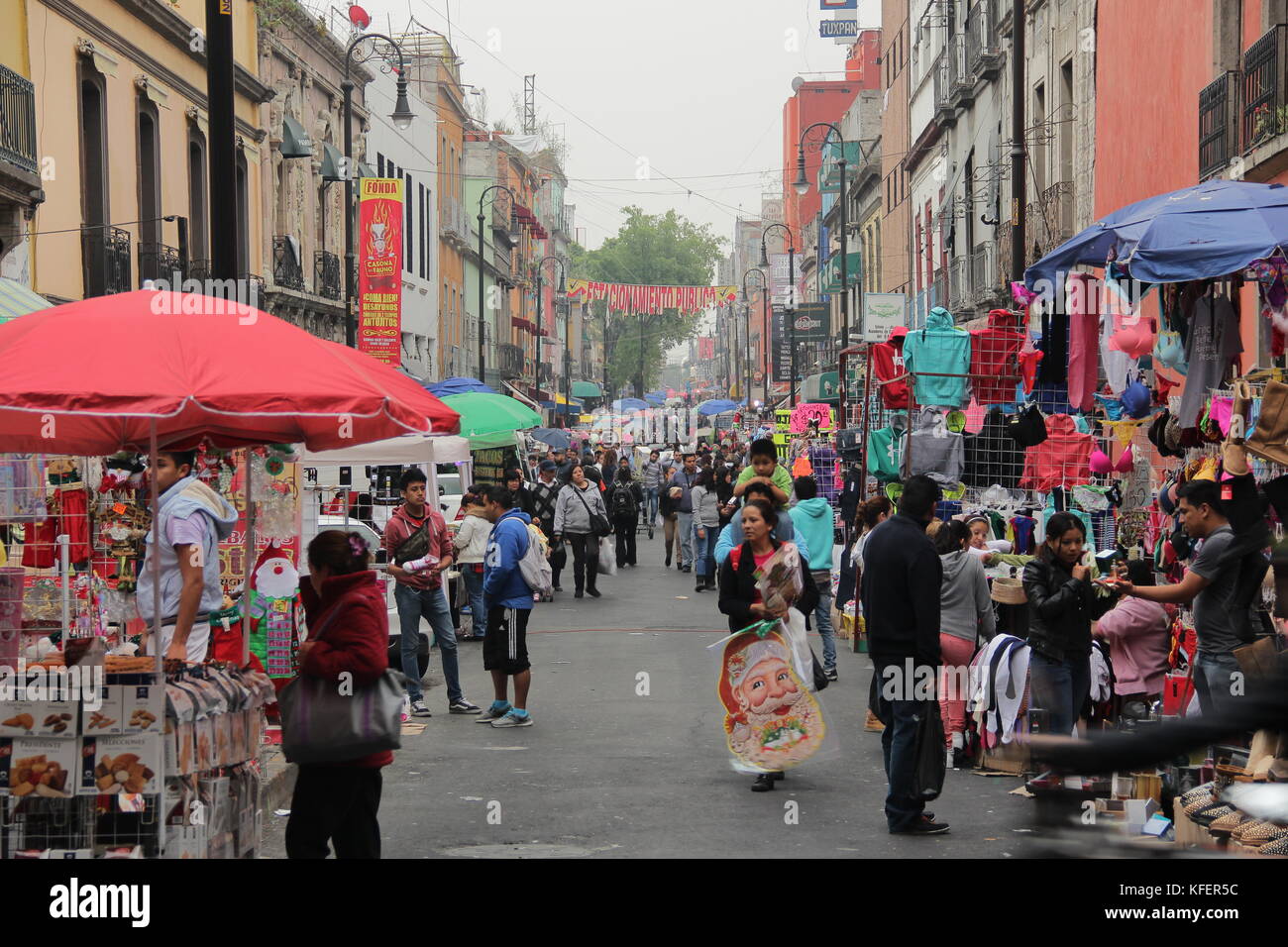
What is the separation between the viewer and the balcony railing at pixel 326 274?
3481cm

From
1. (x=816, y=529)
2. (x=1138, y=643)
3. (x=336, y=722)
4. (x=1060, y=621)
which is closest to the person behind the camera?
(x=336, y=722)

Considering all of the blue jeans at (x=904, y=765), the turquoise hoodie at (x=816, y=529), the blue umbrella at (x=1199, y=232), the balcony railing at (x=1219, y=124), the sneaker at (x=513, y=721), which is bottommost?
the sneaker at (x=513, y=721)

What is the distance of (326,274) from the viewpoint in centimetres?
3516


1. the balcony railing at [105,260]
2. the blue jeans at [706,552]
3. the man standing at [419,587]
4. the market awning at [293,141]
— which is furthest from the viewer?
the market awning at [293,141]

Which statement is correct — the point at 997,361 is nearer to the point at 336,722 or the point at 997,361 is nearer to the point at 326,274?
the point at 336,722

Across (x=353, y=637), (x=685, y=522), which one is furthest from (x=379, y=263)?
(x=353, y=637)

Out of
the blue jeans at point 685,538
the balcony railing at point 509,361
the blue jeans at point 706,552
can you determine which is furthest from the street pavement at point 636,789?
the balcony railing at point 509,361

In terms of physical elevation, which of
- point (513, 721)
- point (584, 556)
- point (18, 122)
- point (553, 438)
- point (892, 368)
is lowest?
point (513, 721)

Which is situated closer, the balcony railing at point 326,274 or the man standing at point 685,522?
the man standing at point 685,522

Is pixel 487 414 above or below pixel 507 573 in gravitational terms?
above

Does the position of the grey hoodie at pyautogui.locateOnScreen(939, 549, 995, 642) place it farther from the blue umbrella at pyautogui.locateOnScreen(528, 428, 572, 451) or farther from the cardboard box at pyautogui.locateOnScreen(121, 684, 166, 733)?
the blue umbrella at pyautogui.locateOnScreen(528, 428, 572, 451)

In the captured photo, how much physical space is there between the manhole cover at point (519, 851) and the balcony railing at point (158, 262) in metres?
15.9

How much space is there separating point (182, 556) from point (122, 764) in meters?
1.52

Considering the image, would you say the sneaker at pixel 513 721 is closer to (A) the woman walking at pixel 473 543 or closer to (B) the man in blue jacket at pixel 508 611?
(B) the man in blue jacket at pixel 508 611
